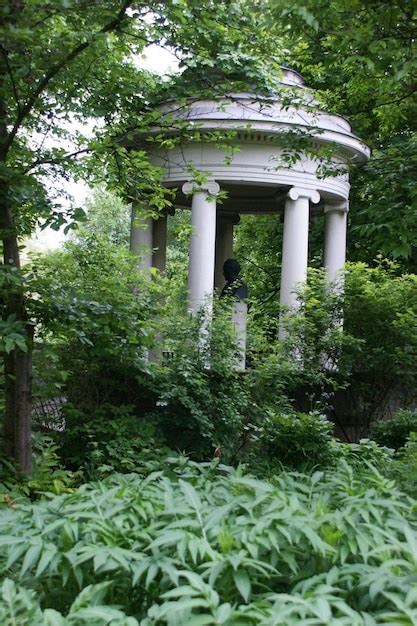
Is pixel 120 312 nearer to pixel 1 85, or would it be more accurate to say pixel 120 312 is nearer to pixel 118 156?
pixel 118 156

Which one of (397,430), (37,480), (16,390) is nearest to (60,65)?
(16,390)

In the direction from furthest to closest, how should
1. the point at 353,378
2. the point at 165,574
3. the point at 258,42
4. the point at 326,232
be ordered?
the point at 326,232 → the point at 353,378 → the point at 258,42 → the point at 165,574

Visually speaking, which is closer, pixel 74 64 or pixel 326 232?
pixel 74 64

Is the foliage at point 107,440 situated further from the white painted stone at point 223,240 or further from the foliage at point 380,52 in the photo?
the white painted stone at point 223,240

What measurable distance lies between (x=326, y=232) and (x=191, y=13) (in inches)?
336

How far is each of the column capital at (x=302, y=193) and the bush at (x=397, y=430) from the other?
4813mm

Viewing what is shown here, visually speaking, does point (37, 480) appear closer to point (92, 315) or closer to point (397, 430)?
Answer: point (92, 315)

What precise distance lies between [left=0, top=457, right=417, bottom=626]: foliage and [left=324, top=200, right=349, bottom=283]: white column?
10.8m

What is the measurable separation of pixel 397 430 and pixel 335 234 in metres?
5.61

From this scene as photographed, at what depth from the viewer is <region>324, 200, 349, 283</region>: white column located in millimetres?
13562

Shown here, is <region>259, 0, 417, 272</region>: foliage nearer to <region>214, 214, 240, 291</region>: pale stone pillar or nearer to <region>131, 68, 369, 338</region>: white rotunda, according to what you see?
<region>131, 68, 369, 338</region>: white rotunda

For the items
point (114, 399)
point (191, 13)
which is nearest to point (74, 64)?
point (191, 13)

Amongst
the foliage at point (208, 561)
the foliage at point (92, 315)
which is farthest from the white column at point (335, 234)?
the foliage at point (208, 561)

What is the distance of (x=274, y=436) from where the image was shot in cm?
675
